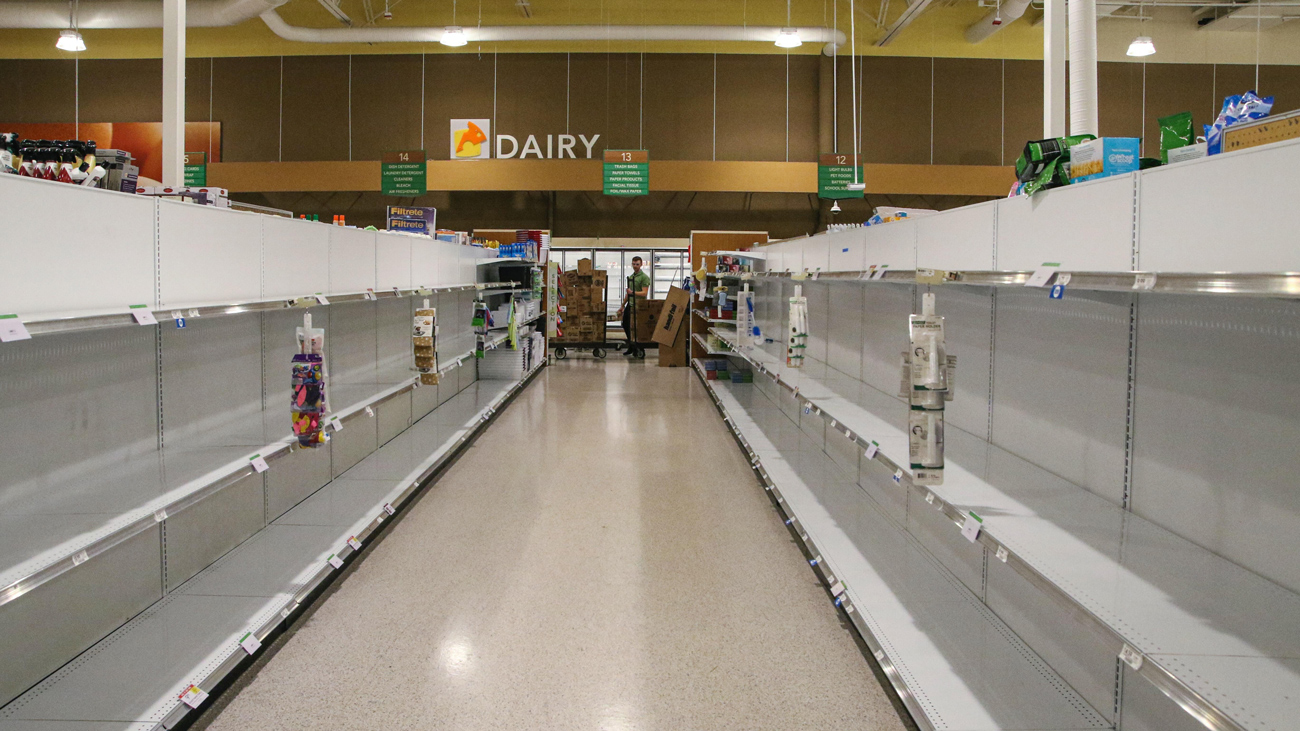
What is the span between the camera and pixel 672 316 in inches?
546

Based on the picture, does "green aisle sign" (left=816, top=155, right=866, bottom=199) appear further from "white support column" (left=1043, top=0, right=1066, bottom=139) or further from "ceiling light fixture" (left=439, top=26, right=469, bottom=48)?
"white support column" (left=1043, top=0, right=1066, bottom=139)

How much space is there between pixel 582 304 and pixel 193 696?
13.1 m

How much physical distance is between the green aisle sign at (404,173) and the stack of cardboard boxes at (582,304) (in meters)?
3.30

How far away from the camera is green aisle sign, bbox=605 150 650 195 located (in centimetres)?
1242

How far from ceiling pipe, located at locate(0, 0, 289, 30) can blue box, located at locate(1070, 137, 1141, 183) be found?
11.4m

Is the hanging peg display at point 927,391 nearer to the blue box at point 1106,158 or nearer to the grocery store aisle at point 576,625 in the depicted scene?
the blue box at point 1106,158

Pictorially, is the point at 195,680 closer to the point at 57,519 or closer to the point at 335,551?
the point at 57,519

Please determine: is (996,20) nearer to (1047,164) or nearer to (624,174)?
(624,174)

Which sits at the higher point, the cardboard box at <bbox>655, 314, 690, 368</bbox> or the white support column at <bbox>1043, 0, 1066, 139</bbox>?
the white support column at <bbox>1043, 0, 1066, 139</bbox>

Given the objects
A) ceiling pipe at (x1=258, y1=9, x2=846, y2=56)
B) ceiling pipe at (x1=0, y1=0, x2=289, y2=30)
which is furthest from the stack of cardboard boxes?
ceiling pipe at (x1=0, y1=0, x2=289, y2=30)

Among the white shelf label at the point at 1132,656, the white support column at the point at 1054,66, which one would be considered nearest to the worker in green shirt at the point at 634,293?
the white support column at the point at 1054,66

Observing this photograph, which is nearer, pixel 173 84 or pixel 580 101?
pixel 173 84

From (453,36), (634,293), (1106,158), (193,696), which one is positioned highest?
(453,36)

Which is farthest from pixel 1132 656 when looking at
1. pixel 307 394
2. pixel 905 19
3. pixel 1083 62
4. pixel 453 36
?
pixel 905 19
